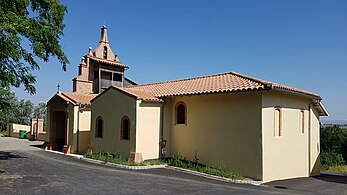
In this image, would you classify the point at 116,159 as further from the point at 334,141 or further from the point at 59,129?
the point at 334,141

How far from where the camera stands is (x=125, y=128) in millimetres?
17391

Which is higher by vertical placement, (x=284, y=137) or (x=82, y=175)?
(x=284, y=137)

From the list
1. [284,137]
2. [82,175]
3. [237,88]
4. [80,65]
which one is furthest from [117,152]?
[80,65]

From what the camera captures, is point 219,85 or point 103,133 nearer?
point 219,85

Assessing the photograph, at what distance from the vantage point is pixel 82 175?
1256 cm

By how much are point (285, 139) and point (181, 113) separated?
18.8ft

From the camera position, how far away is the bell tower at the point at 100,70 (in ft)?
84.6

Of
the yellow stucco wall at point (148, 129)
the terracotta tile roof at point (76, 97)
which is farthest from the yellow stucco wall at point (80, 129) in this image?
the yellow stucco wall at point (148, 129)

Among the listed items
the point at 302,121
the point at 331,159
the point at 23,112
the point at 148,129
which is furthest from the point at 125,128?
the point at 23,112

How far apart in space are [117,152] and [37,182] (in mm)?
6802

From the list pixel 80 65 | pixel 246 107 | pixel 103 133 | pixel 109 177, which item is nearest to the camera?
pixel 109 177

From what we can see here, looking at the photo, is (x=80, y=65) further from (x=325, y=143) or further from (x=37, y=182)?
(x=325, y=143)

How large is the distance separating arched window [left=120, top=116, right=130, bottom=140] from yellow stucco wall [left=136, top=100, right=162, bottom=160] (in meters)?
0.93

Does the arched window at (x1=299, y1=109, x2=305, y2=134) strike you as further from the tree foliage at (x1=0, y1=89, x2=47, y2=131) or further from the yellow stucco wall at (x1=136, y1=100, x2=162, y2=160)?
the tree foliage at (x1=0, y1=89, x2=47, y2=131)
